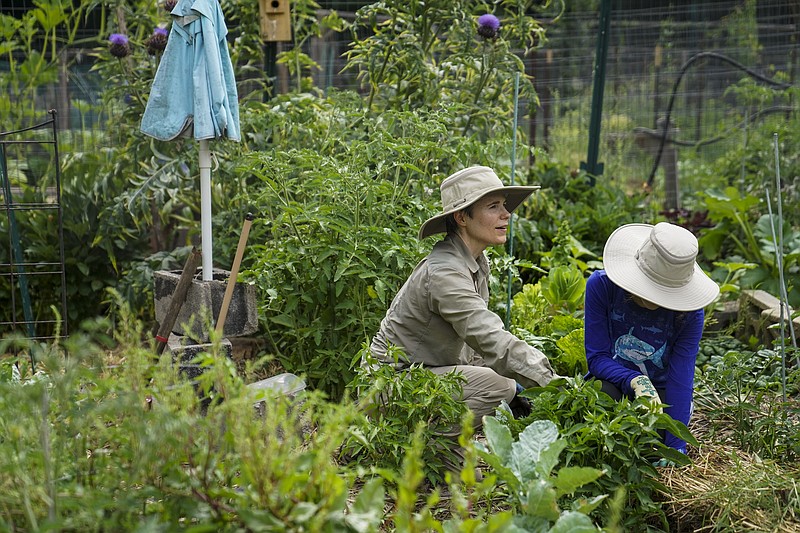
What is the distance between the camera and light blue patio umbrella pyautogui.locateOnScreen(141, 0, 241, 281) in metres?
4.07

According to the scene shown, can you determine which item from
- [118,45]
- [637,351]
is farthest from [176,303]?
[118,45]

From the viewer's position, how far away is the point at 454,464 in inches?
125

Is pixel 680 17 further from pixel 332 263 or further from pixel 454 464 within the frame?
pixel 454 464

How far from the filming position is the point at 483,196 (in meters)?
3.32

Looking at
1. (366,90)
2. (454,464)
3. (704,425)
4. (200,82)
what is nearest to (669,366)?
(704,425)

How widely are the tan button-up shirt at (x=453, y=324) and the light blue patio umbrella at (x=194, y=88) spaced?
115 cm

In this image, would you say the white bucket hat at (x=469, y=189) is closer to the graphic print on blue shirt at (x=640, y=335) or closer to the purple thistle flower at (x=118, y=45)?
the graphic print on blue shirt at (x=640, y=335)

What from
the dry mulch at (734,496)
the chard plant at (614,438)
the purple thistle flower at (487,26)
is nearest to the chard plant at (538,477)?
the chard plant at (614,438)

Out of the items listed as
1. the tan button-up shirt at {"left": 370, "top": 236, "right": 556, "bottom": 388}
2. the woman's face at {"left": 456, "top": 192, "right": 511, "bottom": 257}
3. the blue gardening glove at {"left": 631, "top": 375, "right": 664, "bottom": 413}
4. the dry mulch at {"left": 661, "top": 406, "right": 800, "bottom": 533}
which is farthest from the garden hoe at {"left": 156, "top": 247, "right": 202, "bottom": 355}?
the dry mulch at {"left": 661, "top": 406, "right": 800, "bottom": 533}

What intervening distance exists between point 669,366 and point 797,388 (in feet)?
2.48

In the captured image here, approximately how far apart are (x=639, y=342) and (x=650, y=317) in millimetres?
101

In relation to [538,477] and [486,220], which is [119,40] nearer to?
[486,220]

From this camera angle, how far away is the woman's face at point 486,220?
11.1 ft

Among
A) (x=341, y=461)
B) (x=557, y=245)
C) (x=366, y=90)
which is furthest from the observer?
(x=366, y=90)
